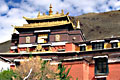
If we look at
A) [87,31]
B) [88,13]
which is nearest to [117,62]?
[87,31]

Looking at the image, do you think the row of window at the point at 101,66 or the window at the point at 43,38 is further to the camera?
the window at the point at 43,38

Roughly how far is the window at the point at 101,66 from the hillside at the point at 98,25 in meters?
38.7

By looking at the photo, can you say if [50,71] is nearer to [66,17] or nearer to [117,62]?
[117,62]

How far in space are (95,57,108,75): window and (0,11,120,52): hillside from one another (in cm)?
3866

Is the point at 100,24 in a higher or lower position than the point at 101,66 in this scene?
higher

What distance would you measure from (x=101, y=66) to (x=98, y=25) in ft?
165

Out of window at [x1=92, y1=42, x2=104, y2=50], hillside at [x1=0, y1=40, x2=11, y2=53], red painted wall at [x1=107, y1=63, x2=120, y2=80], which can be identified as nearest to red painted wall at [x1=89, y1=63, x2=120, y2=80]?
red painted wall at [x1=107, y1=63, x2=120, y2=80]

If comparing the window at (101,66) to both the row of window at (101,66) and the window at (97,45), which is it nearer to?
the row of window at (101,66)

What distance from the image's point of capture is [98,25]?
73.5m

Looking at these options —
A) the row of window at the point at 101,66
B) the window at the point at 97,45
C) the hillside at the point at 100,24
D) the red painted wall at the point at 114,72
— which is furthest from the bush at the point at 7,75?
the hillside at the point at 100,24

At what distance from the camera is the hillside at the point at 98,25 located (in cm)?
6541

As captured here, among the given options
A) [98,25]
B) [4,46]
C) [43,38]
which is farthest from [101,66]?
[98,25]

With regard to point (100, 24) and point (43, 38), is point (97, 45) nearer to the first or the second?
point (43, 38)

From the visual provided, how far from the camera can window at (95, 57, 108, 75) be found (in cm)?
2440
